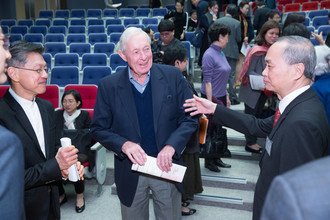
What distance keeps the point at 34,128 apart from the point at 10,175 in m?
1.12

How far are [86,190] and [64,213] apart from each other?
0.48m

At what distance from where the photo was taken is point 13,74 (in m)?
1.95

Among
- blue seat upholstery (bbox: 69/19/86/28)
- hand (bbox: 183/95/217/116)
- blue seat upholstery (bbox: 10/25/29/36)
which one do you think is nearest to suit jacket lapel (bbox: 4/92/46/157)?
hand (bbox: 183/95/217/116)

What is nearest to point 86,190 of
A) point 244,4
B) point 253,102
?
point 253,102

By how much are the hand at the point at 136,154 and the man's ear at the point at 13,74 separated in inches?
25.9

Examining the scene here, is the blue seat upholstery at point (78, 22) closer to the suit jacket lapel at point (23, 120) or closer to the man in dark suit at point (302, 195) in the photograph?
the suit jacket lapel at point (23, 120)

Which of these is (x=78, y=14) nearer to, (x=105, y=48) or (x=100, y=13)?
(x=100, y=13)

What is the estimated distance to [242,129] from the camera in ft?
6.94

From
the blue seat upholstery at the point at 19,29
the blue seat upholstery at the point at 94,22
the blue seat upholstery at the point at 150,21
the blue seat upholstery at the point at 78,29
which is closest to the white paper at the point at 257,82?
the blue seat upholstery at the point at 150,21

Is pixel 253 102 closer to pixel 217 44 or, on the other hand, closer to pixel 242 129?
pixel 217 44

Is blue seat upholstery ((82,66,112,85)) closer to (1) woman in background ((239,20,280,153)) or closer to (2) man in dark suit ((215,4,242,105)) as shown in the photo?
(2) man in dark suit ((215,4,242,105))

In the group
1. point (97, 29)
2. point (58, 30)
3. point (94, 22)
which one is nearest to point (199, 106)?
point (97, 29)

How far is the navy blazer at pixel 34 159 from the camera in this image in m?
1.79

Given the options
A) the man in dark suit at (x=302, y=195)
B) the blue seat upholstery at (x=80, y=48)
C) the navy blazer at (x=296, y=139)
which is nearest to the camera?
the man in dark suit at (x=302, y=195)
